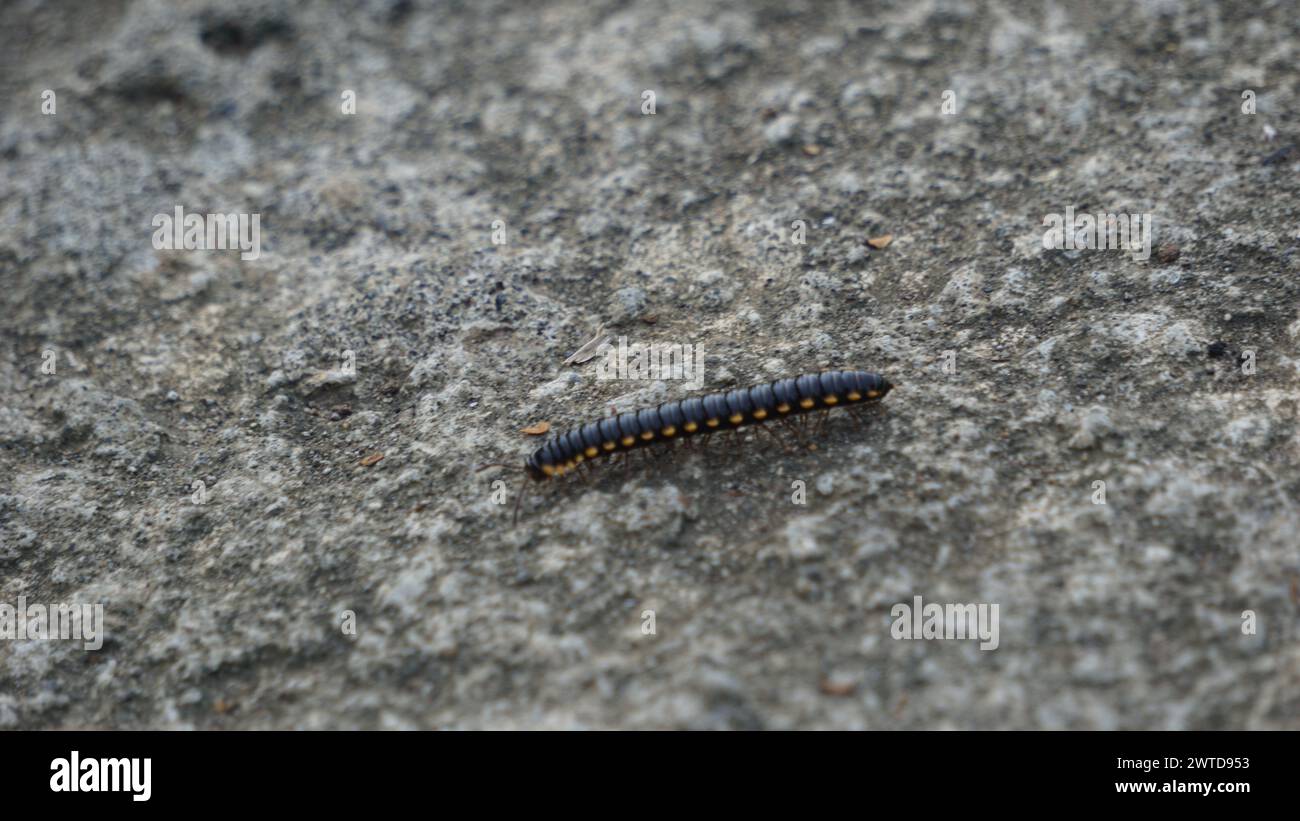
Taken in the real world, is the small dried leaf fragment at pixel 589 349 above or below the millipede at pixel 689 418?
above

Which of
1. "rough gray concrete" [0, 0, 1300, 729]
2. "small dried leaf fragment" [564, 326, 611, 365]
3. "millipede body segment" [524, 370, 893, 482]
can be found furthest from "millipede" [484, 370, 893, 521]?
"small dried leaf fragment" [564, 326, 611, 365]

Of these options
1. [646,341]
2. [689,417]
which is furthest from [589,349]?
[689,417]

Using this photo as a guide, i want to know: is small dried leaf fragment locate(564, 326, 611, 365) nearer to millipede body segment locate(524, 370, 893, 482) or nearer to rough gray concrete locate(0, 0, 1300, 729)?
rough gray concrete locate(0, 0, 1300, 729)

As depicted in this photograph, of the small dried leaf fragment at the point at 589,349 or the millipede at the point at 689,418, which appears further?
the small dried leaf fragment at the point at 589,349

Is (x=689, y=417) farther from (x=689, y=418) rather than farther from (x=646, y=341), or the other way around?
(x=646, y=341)

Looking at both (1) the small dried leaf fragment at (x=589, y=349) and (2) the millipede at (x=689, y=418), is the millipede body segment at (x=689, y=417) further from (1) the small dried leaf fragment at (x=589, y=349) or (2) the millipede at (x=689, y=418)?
(1) the small dried leaf fragment at (x=589, y=349)

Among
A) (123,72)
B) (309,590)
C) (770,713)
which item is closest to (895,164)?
(770,713)

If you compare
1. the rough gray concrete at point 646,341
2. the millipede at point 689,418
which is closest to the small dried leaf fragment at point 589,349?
the rough gray concrete at point 646,341
